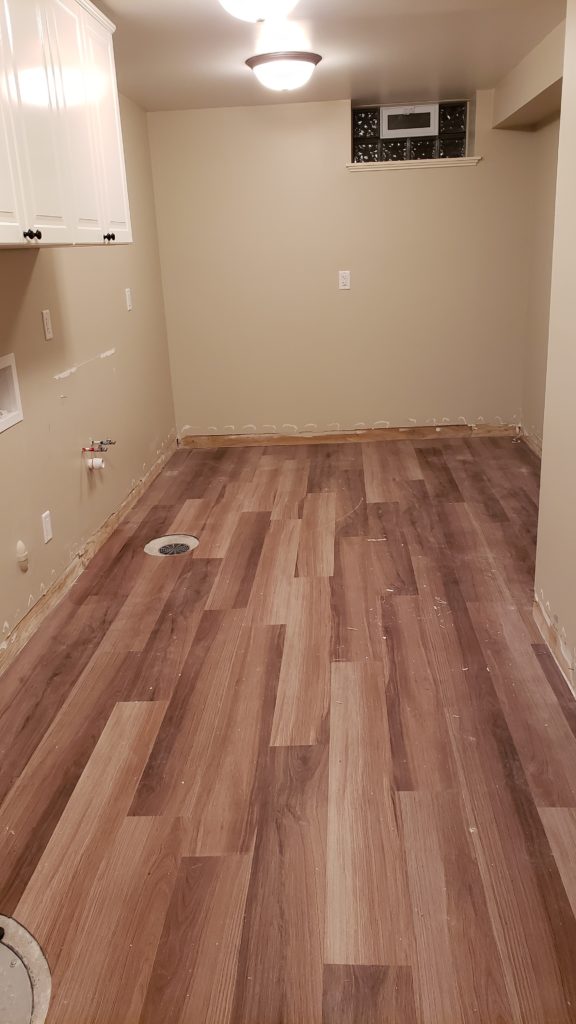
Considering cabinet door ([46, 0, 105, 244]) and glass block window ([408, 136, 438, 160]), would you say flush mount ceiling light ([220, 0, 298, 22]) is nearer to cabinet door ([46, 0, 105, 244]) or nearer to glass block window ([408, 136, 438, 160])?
cabinet door ([46, 0, 105, 244])

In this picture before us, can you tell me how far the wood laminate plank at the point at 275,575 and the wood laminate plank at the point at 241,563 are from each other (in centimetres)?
3

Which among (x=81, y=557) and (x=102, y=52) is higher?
(x=102, y=52)

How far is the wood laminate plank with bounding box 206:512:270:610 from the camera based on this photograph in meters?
3.35

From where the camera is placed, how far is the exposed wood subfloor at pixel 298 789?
1638 millimetres

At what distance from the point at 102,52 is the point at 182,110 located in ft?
7.22

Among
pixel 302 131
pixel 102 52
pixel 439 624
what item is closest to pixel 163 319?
pixel 302 131

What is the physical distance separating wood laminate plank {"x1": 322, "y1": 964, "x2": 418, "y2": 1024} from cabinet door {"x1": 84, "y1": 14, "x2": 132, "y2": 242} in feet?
8.91

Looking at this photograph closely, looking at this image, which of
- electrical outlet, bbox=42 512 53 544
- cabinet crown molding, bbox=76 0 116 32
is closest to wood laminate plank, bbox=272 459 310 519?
electrical outlet, bbox=42 512 53 544

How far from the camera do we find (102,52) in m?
3.02

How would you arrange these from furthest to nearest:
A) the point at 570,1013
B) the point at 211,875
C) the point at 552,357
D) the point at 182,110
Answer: the point at 182,110 → the point at 552,357 → the point at 211,875 → the point at 570,1013

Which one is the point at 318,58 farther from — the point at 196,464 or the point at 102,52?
the point at 196,464

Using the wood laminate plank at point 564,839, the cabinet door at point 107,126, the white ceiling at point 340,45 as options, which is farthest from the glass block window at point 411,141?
the wood laminate plank at point 564,839

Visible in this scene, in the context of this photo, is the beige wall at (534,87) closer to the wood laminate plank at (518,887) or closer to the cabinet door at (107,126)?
the cabinet door at (107,126)

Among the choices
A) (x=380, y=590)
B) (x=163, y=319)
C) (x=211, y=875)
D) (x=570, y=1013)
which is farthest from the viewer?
(x=163, y=319)
